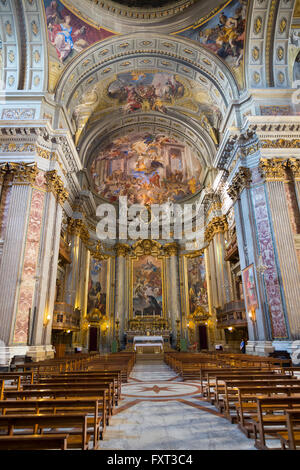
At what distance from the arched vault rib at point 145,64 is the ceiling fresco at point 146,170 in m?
6.83

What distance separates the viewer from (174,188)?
1050 inches

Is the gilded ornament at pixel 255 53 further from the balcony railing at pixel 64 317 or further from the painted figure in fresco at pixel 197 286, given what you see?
the balcony railing at pixel 64 317

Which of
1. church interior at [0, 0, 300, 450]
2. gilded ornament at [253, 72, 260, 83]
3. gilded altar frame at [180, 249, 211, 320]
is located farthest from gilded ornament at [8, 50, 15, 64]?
gilded altar frame at [180, 249, 211, 320]

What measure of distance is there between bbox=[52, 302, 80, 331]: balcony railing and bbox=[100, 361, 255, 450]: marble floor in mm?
9488

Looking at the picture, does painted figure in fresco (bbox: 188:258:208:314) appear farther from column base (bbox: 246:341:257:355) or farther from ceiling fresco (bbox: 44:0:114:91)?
ceiling fresco (bbox: 44:0:114:91)

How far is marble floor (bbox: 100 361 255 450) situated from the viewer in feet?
10.5

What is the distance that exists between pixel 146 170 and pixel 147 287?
10370 millimetres

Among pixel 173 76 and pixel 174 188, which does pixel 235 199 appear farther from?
pixel 174 188

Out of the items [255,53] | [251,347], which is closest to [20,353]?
[251,347]

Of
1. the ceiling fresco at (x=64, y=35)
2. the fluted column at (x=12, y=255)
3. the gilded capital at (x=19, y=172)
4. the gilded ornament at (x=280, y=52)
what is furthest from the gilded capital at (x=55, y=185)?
the gilded ornament at (x=280, y=52)

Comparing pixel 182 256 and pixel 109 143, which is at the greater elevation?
pixel 109 143

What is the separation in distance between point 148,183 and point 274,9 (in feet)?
50.0

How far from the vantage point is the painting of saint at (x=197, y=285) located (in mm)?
23308
